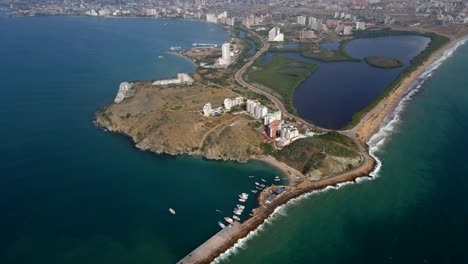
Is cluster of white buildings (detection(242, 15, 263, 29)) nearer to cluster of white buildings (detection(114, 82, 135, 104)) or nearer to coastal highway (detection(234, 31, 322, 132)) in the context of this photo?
coastal highway (detection(234, 31, 322, 132))

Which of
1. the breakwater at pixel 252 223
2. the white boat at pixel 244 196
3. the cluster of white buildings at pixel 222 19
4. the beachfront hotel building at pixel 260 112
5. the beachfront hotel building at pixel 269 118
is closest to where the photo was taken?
the breakwater at pixel 252 223

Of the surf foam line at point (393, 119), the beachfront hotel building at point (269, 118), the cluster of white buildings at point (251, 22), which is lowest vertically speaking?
the surf foam line at point (393, 119)

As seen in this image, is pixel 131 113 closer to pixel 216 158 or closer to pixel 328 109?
pixel 216 158

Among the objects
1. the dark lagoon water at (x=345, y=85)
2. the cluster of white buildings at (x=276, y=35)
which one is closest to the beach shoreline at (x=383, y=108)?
the dark lagoon water at (x=345, y=85)

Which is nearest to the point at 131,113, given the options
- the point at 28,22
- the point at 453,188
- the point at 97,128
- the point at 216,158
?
the point at 97,128

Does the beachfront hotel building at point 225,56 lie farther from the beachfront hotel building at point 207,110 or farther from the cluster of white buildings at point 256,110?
the beachfront hotel building at point 207,110

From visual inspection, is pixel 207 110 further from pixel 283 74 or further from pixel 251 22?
pixel 251 22

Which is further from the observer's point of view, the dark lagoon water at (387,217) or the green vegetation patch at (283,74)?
the green vegetation patch at (283,74)

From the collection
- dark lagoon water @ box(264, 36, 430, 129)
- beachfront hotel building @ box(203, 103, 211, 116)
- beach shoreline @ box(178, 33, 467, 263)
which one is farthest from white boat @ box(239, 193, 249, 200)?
dark lagoon water @ box(264, 36, 430, 129)
